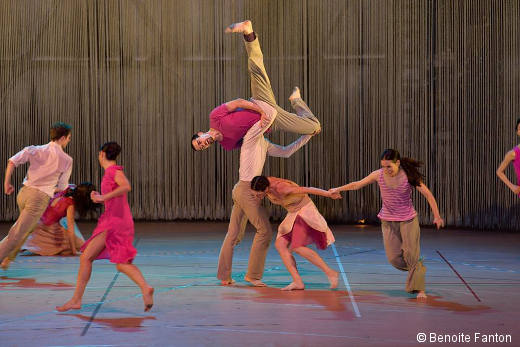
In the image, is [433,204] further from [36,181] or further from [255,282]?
[36,181]

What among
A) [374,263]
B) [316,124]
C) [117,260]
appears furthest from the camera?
[374,263]

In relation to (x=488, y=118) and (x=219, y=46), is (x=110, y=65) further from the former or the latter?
(x=488, y=118)

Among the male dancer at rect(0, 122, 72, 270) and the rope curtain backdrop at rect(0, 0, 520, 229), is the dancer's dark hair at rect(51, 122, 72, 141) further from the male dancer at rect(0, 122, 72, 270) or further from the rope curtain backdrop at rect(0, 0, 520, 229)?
the rope curtain backdrop at rect(0, 0, 520, 229)

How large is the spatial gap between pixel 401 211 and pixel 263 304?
1401 millimetres

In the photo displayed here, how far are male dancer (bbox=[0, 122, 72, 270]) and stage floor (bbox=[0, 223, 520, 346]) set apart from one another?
0.41 m

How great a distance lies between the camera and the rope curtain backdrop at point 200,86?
1201 cm

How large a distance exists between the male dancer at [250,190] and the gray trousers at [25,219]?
5.74 ft

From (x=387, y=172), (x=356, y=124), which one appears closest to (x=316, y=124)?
(x=387, y=172)

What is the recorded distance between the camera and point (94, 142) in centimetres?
1240

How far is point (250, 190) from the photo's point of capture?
23.0 ft

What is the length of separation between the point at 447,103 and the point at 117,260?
7.33 meters

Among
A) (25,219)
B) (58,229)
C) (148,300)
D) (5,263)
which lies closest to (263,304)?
(148,300)

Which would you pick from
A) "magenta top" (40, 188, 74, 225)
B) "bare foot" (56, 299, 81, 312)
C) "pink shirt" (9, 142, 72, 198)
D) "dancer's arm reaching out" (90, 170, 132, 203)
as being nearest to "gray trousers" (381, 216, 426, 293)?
"dancer's arm reaching out" (90, 170, 132, 203)

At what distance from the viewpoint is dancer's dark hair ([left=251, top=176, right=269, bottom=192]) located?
6.70m
